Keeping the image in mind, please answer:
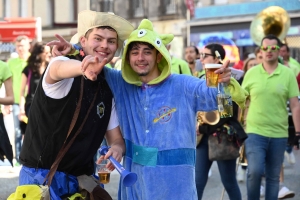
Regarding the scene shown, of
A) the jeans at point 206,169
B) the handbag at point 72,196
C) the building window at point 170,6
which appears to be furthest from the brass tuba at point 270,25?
the building window at point 170,6

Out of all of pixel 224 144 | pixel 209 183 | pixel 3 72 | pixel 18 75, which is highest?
pixel 3 72

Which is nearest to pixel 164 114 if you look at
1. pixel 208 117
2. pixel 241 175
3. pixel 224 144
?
pixel 208 117

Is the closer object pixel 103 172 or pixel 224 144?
pixel 103 172

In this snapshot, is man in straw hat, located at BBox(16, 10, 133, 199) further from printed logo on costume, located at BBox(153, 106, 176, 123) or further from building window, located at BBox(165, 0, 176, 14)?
building window, located at BBox(165, 0, 176, 14)

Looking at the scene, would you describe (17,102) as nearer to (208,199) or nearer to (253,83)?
(208,199)

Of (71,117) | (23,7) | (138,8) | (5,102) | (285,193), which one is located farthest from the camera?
(23,7)

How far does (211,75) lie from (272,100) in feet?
10.9

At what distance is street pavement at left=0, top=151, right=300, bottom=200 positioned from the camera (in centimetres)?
939

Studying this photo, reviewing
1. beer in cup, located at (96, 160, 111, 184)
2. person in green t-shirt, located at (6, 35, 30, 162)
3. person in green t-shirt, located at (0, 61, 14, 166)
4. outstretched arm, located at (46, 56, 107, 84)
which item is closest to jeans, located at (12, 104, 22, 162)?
person in green t-shirt, located at (6, 35, 30, 162)

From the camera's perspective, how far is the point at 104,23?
4.86 meters

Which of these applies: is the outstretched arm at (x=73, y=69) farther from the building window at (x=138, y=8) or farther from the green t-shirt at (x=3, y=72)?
the building window at (x=138, y=8)

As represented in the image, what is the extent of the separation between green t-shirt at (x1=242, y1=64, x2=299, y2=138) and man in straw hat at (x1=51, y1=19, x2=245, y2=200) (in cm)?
291

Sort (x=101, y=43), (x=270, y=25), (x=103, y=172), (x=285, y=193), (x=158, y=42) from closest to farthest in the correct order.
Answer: (x=101, y=43), (x=103, y=172), (x=158, y=42), (x=285, y=193), (x=270, y=25)

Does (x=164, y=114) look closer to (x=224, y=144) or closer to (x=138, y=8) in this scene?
(x=224, y=144)
